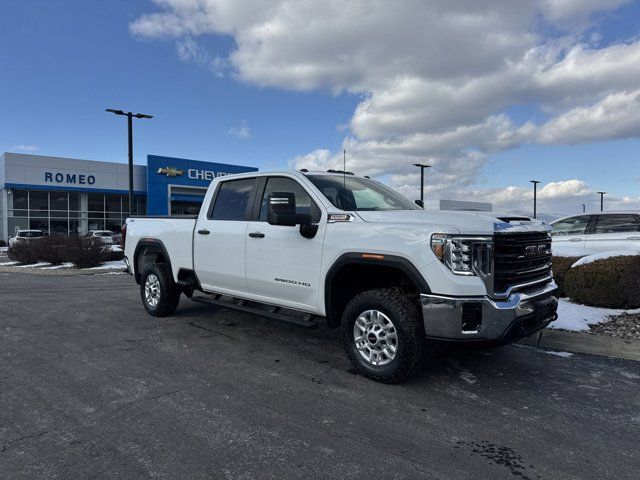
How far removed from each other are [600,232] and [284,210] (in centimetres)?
917

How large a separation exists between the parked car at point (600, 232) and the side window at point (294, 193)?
7.54 metres

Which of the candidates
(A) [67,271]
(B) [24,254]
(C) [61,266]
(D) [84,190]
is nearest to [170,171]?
(D) [84,190]

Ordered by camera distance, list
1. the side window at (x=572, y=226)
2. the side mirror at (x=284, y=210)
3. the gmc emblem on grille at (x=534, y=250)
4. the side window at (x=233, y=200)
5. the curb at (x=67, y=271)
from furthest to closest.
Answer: the curb at (x=67, y=271) < the side window at (x=572, y=226) < the side window at (x=233, y=200) < the side mirror at (x=284, y=210) < the gmc emblem on grille at (x=534, y=250)

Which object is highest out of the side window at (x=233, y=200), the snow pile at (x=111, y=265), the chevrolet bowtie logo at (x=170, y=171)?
the chevrolet bowtie logo at (x=170, y=171)

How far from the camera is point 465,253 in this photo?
3.99m

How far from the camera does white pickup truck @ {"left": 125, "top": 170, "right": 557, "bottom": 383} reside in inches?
157

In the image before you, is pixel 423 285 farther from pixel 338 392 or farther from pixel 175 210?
pixel 175 210

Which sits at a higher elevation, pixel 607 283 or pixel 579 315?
pixel 607 283

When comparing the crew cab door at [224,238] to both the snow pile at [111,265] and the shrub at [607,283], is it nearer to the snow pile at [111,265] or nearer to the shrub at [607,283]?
the shrub at [607,283]

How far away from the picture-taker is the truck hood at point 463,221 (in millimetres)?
4027

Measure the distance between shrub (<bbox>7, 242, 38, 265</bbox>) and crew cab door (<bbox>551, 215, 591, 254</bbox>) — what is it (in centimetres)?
1754

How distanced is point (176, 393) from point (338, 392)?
4.68 ft

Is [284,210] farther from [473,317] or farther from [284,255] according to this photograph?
[473,317]

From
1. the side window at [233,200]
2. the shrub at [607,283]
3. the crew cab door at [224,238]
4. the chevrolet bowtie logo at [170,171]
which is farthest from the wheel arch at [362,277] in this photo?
the chevrolet bowtie logo at [170,171]
